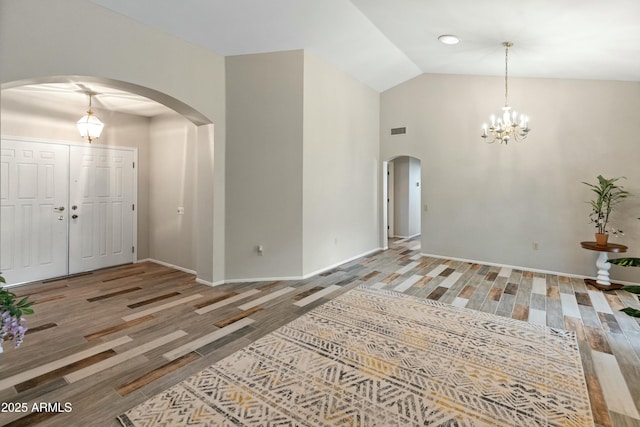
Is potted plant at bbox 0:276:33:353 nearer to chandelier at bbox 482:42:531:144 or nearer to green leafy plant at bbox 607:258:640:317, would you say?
green leafy plant at bbox 607:258:640:317

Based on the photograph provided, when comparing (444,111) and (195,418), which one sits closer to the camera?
(195,418)

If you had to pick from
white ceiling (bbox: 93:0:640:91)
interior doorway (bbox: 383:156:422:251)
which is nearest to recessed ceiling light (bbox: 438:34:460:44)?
white ceiling (bbox: 93:0:640:91)

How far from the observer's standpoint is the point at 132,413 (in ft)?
6.68

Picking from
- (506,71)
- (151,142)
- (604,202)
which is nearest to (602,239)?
(604,202)

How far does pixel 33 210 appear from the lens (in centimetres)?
485

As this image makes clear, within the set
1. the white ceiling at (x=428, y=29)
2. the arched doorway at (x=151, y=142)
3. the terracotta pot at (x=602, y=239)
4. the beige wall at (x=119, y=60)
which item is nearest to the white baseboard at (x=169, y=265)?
the arched doorway at (x=151, y=142)

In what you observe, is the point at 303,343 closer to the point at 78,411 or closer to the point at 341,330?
the point at 341,330

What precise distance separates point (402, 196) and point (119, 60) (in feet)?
24.3

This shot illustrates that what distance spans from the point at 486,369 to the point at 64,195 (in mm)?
6437

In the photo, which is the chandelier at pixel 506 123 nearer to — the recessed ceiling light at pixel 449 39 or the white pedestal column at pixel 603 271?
the recessed ceiling light at pixel 449 39

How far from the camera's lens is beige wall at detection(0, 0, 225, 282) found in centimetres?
274

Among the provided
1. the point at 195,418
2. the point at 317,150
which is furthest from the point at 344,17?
the point at 195,418

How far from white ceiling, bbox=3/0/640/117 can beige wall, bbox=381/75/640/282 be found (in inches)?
16.9

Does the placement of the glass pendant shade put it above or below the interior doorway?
above
